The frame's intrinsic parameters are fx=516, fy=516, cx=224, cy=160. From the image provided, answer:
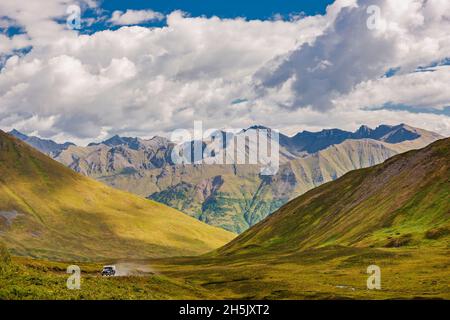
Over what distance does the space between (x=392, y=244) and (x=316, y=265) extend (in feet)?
110

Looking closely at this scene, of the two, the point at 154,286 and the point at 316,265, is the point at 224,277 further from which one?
the point at 154,286

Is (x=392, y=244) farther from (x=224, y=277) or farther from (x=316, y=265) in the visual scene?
(x=224, y=277)

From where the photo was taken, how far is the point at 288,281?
13250 centimetres

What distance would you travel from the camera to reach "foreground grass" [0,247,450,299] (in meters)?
64.5

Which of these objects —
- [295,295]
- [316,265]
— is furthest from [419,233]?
[295,295]

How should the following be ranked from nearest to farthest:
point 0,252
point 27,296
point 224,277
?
point 27,296
point 0,252
point 224,277

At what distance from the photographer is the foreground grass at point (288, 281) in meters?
64.5

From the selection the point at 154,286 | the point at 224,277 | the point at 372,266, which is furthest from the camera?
the point at 224,277

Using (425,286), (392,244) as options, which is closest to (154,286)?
(425,286)
